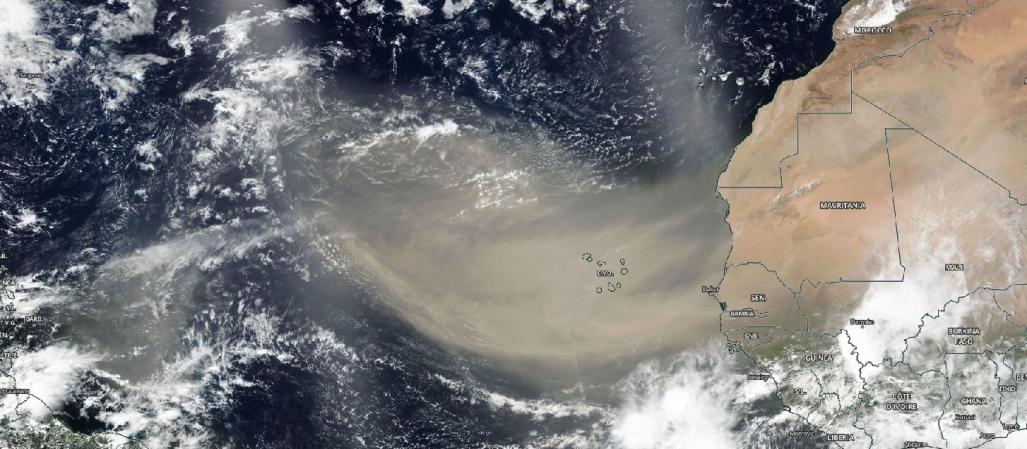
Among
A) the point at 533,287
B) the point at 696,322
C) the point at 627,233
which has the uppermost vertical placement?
the point at 627,233

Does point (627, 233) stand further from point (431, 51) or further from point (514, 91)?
point (431, 51)

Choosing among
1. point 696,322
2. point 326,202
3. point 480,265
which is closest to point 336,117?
point 326,202

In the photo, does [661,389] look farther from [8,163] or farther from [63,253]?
[8,163]

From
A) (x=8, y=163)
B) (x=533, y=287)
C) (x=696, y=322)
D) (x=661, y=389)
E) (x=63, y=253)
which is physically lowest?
(x=661, y=389)

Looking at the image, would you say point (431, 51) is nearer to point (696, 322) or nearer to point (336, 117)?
point (336, 117)

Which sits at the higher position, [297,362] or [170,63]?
[170,63]

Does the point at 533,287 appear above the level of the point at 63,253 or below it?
below

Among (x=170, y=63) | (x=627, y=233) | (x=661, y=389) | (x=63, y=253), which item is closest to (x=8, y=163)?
(x=63, y=253)
